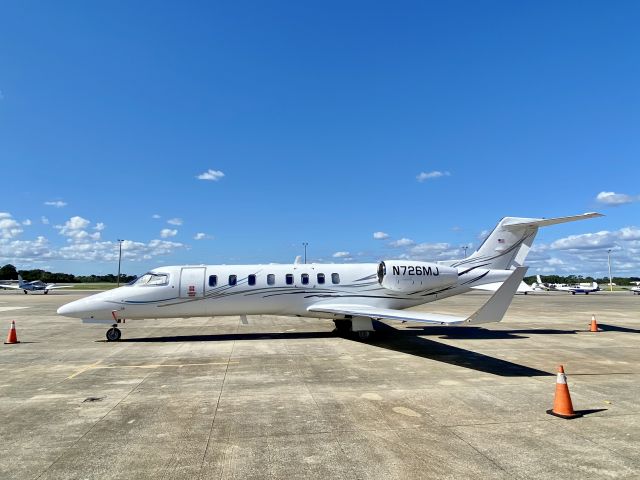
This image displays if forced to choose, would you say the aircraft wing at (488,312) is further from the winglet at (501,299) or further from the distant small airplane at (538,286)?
the distant small airplane at (538,286)

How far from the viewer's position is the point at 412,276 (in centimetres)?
1560

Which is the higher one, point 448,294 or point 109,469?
point 448,294

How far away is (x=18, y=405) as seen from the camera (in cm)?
730

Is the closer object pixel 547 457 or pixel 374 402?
pixel 547 457

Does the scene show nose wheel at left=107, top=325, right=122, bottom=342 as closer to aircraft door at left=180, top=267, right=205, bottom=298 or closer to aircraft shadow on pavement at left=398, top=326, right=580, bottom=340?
aircraft door at left=180, top=267, right=205, bottom=298

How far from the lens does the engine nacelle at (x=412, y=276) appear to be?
15.5 meters

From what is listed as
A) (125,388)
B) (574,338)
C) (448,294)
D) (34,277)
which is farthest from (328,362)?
(34,277)

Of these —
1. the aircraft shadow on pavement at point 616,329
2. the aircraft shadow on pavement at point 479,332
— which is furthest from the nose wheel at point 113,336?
the aircraft shadow on pavement at point 616,329

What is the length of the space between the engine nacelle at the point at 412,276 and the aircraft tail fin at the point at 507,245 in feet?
4.80

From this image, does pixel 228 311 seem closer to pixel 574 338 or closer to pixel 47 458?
pixel 47 458

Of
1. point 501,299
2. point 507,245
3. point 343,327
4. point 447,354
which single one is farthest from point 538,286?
point 501,299

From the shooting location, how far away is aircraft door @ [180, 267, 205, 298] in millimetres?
14828

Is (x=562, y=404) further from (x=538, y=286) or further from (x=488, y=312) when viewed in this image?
(x=538, y=286)

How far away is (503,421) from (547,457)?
125cm
